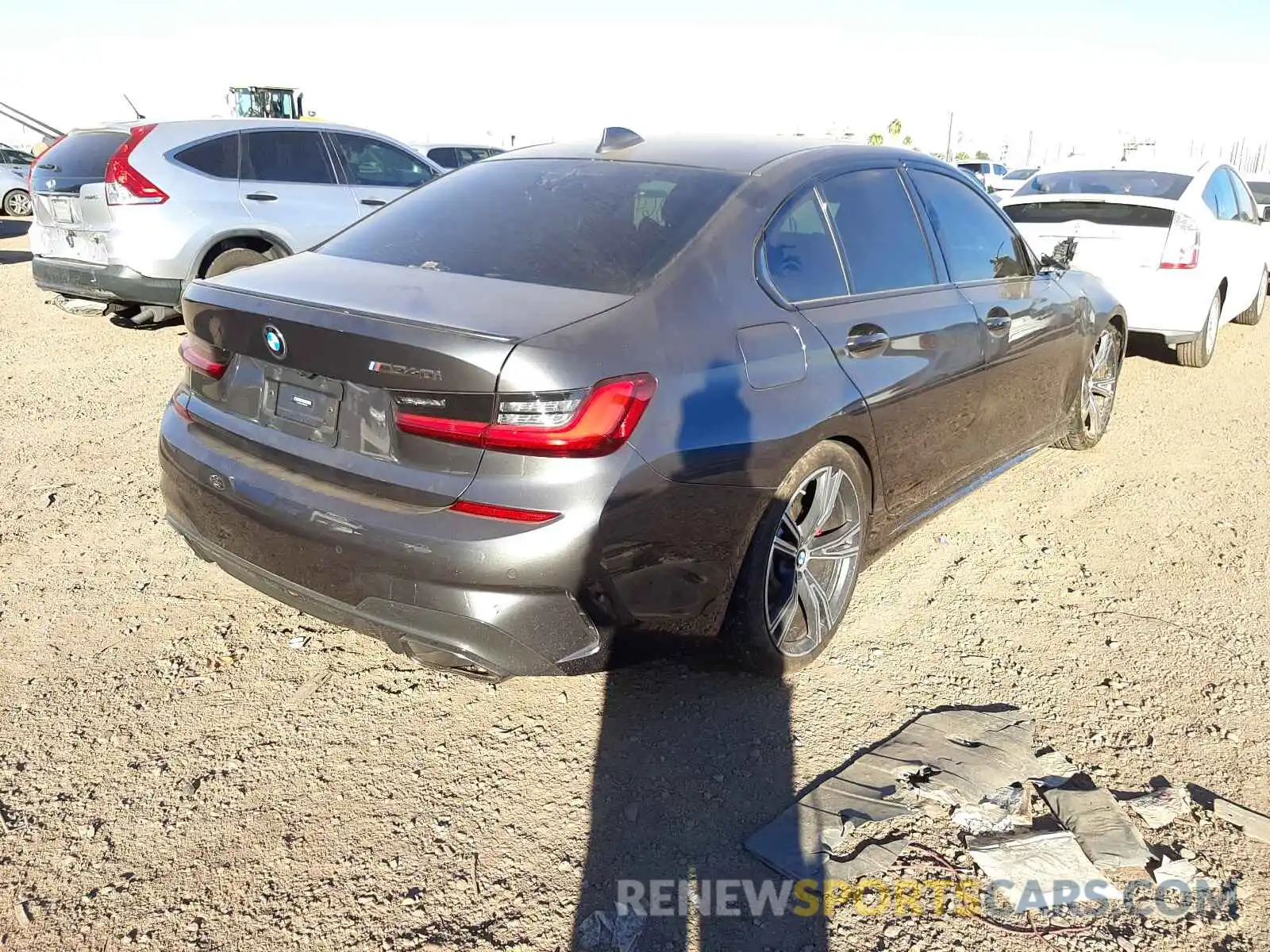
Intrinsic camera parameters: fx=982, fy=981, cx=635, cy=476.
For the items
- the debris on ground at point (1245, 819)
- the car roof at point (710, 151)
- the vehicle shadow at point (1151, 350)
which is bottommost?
the debris on ground at point (1245, 819)

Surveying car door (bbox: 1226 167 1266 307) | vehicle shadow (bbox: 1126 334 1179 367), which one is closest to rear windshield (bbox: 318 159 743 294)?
vehicle shadow (bbox: 1126 334 1179 367)

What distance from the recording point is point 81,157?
23.4ft

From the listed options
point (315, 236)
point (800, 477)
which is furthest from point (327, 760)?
point (315, 236)

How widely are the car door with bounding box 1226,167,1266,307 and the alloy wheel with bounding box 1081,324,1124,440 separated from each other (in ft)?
10.6

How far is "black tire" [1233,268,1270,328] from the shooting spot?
9.48 metres

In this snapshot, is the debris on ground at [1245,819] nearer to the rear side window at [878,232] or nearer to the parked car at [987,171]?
the rear side window at [878,232]

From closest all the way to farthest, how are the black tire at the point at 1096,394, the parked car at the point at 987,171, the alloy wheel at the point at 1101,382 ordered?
the black tire at the point at 1096,394 → the alloy wheel at the point at 1101,382 → the parked car at the point at 987,171

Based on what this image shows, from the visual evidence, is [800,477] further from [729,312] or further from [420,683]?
[420,683]

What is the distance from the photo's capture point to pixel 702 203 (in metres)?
2.91

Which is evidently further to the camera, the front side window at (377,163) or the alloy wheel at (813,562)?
the front side window at (377,163)

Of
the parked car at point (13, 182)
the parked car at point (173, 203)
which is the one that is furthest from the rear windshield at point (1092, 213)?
A: the parked car at point (13, 182)

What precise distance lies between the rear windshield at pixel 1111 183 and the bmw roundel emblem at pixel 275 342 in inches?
261

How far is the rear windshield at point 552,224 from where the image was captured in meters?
2.71

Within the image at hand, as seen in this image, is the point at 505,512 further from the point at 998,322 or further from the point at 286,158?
the point at 286,158
